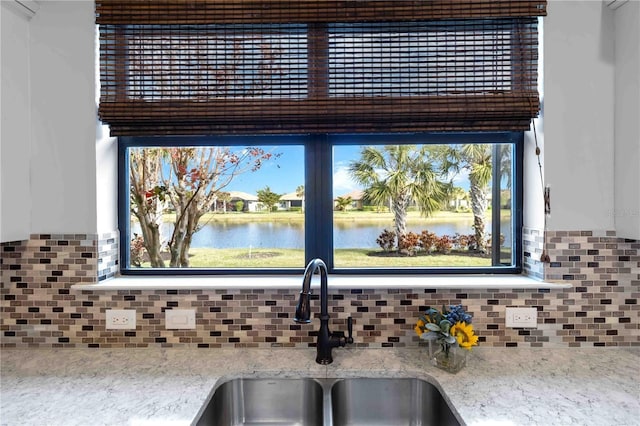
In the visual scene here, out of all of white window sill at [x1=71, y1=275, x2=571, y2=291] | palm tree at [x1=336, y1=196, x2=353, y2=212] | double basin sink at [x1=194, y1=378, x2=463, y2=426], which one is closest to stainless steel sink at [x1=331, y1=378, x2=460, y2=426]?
double basin sink at [x1=194, y1=378, x2=463, y2=426]

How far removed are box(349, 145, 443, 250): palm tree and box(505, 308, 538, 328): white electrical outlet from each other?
1.81 feet

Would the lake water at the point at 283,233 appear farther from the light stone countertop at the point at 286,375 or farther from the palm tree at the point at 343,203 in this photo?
the light stone countertop at the point at 286,375

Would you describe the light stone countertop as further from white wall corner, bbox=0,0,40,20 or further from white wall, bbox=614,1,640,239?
white wall corner, bbox=0,0,40,20

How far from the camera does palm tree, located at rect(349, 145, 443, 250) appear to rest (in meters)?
1.80

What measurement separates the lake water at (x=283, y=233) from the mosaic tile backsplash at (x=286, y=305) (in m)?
0.29

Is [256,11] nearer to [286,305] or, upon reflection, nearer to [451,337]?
[286,305]

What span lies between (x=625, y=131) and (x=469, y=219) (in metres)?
0.68

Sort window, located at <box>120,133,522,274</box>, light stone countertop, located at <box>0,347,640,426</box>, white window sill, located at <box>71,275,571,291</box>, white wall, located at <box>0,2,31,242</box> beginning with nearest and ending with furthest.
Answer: light stone countertop, located at <box>0,347,640,426</box>, white wall, located at <box>0,2,31,242</box>, white window sill, located at <box>71,275,571,291</box>, window, located at <box>120,133,522,274</box>

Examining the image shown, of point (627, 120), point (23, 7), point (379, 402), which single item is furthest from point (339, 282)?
point (23, 7)

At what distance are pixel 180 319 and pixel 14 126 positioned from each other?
1.02 meters

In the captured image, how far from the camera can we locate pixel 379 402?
1419mm

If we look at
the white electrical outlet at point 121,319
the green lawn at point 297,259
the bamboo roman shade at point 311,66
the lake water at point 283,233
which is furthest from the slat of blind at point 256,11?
the white electrical outlet at point 121,319

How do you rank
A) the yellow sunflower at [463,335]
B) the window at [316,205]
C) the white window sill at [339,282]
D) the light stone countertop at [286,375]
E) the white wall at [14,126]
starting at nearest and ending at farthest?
1. the light stone countertop at [286,375]
2. the yellow sunflower at [463,335]
3. the white wall at [14,126]
4. the white window sill at [339,282]
5. the window at [316,205]

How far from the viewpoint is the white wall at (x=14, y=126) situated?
147 cm
